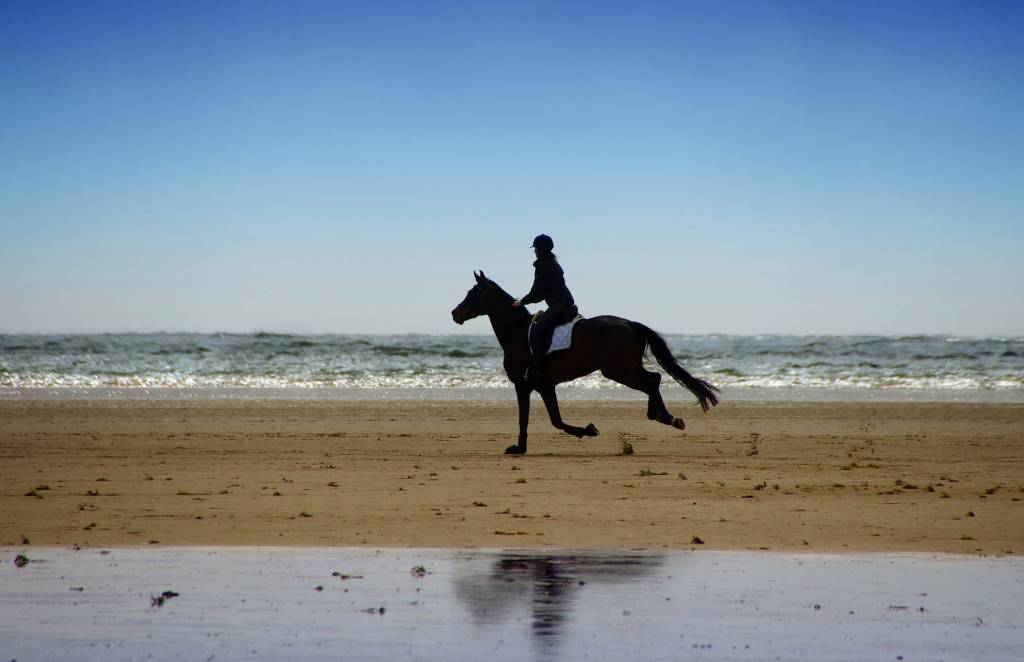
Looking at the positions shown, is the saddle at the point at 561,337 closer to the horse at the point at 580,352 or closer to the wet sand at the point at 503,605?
the horse at the point at 580,352

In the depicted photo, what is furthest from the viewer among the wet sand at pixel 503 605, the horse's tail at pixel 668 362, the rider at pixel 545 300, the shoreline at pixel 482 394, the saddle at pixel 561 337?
the shoreline at pixel 482 394

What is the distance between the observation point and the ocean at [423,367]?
29766 mm

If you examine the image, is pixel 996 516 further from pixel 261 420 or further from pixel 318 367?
pixel 318 367

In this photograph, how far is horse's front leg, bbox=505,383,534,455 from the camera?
14.6 metres

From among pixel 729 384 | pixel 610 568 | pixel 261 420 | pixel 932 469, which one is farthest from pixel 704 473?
pixel 729 384

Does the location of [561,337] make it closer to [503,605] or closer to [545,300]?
[545,300]

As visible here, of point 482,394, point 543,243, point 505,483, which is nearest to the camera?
point 505,483

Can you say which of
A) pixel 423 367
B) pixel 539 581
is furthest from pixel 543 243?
pixel 423 367

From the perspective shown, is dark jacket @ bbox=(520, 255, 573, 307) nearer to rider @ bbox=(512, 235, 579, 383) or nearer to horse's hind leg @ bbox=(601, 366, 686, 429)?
Answer: rider @ bbox=(512, 235, 579, 383)

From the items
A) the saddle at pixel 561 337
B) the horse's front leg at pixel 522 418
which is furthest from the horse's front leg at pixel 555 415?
the saddle at pixel 561 337

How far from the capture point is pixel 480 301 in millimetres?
15664

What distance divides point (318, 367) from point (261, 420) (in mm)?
17959

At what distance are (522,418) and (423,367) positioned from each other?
2198cm

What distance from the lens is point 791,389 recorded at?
93.2 feet
